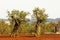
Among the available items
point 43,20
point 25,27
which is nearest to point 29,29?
point 25,27

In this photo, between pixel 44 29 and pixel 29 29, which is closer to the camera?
pixel 29 29

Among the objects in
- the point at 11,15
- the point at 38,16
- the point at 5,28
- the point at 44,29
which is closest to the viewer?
the point at 11,15

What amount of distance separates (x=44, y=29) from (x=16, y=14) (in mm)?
21722

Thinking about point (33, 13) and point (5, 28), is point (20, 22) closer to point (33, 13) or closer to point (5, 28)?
point (33, 13)

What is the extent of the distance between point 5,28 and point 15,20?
17137mm

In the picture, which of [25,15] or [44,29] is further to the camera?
[44,29]

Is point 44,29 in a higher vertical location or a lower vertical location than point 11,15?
lower

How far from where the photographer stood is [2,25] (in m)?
42.4

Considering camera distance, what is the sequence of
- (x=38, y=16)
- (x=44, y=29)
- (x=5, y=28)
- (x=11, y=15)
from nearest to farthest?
(x=11, y=15) < (x=38, y=16) < (x=5, y=28) < (x=44, y=29)

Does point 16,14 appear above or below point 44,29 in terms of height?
above

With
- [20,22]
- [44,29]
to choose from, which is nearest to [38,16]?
[20,22]

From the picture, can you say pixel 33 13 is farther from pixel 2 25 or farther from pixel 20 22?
pixel 2 25

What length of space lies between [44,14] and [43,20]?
0.71 m

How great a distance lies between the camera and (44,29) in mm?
45500
